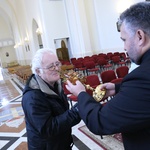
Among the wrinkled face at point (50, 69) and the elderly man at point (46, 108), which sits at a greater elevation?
the wrinkled face at point (50, 69)

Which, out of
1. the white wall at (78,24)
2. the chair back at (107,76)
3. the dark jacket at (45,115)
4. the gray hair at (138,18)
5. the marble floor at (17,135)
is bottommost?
the marble floor at (17,135)

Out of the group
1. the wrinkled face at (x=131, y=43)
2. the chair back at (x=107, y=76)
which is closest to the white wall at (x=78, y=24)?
the chair back at (x=107, y=76)

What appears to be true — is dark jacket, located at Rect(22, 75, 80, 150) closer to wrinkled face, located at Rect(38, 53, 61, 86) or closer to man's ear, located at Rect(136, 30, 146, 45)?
wrinkled face, located at Rect(38, 53, 61, 86)

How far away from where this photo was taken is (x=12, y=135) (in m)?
4.27

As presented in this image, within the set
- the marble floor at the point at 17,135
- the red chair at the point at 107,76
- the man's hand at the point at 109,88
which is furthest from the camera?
the red chair at the point at 107,76

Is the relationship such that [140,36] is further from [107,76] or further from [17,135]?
[107,76]

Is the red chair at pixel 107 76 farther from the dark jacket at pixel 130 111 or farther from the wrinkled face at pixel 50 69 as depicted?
the dark jacket at pixel 130 111

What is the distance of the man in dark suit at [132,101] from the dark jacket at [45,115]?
481 millimetres

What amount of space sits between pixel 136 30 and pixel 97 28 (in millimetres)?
13490

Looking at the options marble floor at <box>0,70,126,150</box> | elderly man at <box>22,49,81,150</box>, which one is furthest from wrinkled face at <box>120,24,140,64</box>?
marble floor at <box>0,70,126,150</box>

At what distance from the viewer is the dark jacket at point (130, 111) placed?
818mm

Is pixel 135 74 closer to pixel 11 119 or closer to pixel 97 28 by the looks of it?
pixel 11 119

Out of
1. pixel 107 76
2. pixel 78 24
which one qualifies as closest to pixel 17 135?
pixel 107 76

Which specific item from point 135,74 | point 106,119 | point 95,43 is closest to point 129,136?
point 106,119
